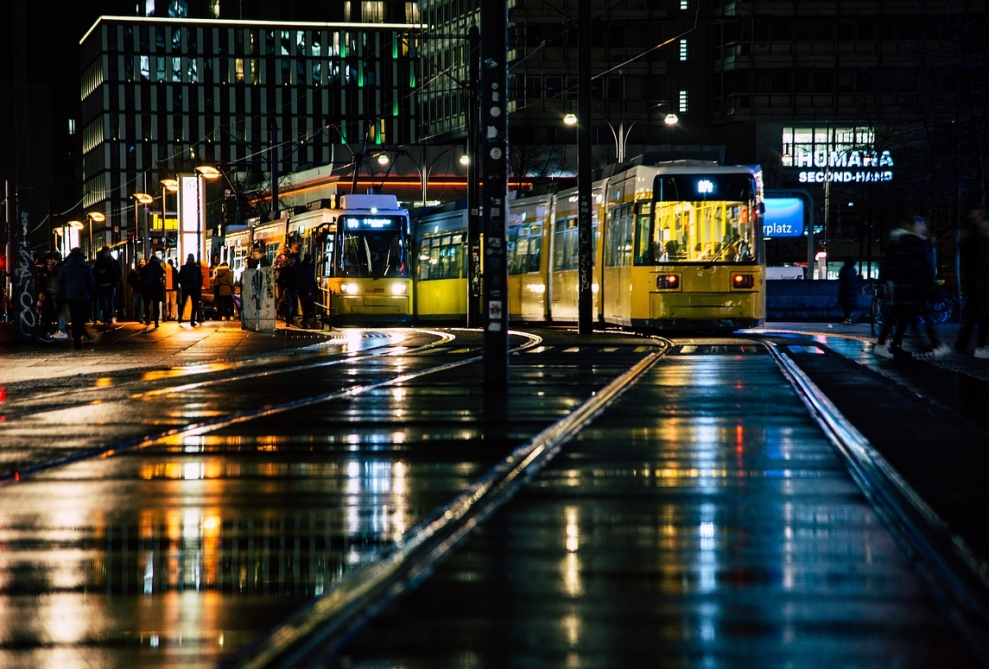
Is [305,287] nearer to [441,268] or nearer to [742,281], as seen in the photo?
[441,268]

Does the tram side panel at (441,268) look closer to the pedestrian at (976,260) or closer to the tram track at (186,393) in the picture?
the tram track at (186,393)

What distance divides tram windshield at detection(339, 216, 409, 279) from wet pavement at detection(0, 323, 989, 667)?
97.6 ft

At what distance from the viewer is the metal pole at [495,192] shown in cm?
1772

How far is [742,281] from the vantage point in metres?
34.0

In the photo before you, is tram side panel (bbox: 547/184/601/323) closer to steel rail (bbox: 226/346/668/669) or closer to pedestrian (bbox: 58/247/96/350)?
pedestrian (bbox: 58/247/96/350)

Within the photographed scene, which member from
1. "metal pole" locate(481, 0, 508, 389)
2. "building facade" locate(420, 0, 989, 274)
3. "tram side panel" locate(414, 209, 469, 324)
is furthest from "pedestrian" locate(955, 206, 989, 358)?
"building facade" locate(420, 0, 989, 274)

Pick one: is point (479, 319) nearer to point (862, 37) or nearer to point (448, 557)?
point (448, 557)

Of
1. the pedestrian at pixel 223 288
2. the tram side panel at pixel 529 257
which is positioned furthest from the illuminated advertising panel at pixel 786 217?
the pedestrian at pixel 223 288

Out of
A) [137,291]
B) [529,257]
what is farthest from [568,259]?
[137,291]

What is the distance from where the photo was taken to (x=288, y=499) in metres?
9.41

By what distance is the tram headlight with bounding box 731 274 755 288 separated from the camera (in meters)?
34.0

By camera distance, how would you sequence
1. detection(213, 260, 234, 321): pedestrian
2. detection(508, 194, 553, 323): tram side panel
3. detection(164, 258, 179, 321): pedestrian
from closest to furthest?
detection(508, 194, 553, 323): tram side panel → detection(213, 260, 234, 321): pedestrian → detection(164, 258, 179, 321): pedestrian

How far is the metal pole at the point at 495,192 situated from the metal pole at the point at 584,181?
1780 centimetres

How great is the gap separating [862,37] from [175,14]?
92634 mm
